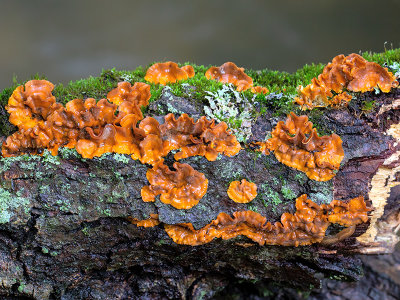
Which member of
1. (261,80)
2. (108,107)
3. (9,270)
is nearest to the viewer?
(108,107)

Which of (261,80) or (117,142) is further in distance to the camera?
(261,80)

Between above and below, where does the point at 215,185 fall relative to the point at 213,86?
below

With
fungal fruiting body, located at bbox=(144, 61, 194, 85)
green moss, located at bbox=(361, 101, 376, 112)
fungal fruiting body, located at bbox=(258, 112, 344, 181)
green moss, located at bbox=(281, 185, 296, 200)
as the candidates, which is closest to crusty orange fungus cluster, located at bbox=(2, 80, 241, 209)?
fungal fruiting body, located at bbox=(258, 112, 344, 181)

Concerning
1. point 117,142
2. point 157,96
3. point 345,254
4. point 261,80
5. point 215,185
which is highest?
point 261,80

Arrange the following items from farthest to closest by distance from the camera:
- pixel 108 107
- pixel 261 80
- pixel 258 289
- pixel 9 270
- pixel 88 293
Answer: pixel 258 289, pixel 261 80, pixel 88 293, pixel 9 270, pixel 108 107

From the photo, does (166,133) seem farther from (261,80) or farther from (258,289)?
(258,289)

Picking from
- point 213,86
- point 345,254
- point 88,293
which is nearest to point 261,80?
point 213,86

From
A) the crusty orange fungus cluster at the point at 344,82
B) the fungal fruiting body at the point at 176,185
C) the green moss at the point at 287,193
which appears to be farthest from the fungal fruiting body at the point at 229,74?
the fungal fruiting body at the point at 176,185
